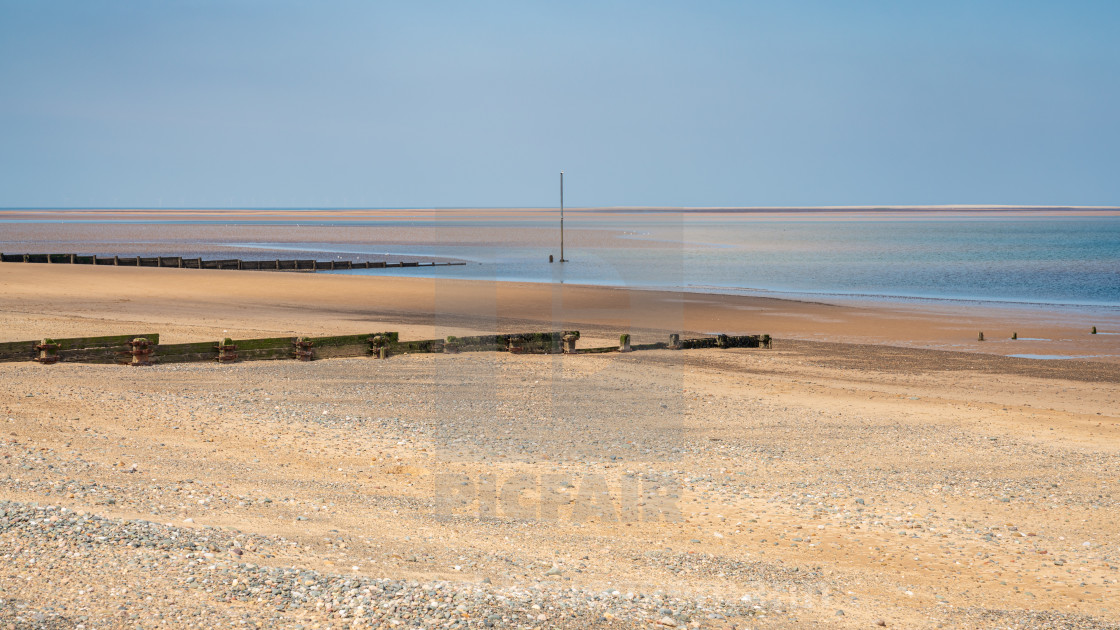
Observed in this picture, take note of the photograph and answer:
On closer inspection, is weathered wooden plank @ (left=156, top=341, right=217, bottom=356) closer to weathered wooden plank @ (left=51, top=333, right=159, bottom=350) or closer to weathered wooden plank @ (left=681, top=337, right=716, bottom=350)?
weathered wooden plank @ (left=51, top=333, right=159, bottom=350)

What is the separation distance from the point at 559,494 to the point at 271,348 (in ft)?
33.1

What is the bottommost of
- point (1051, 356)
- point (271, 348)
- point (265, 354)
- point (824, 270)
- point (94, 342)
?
point (1051, 356)

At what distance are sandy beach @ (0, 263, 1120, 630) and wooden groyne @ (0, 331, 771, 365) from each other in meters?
0.48

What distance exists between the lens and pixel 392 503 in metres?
9.95

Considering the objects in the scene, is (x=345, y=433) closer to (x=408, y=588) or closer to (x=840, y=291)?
(x=408, y=588)

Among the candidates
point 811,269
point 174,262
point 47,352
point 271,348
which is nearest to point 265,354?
point 271,348

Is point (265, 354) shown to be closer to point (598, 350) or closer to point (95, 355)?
point (95, 355)

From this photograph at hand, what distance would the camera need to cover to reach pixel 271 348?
18.8 m

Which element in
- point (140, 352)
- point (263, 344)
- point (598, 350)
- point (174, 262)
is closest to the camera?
point (140, 352)

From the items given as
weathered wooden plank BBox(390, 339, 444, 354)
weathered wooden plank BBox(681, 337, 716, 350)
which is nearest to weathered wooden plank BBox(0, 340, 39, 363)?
weathered wooden plank BBox(390, 339, 444, 354)

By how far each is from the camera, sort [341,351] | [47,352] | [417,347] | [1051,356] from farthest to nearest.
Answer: [1051,356] < [417,347] < [341,351] < [47,352]

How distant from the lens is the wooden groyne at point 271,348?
17.2 m

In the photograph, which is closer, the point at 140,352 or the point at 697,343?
the point at 140,352

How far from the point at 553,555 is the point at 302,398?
7.89 m
